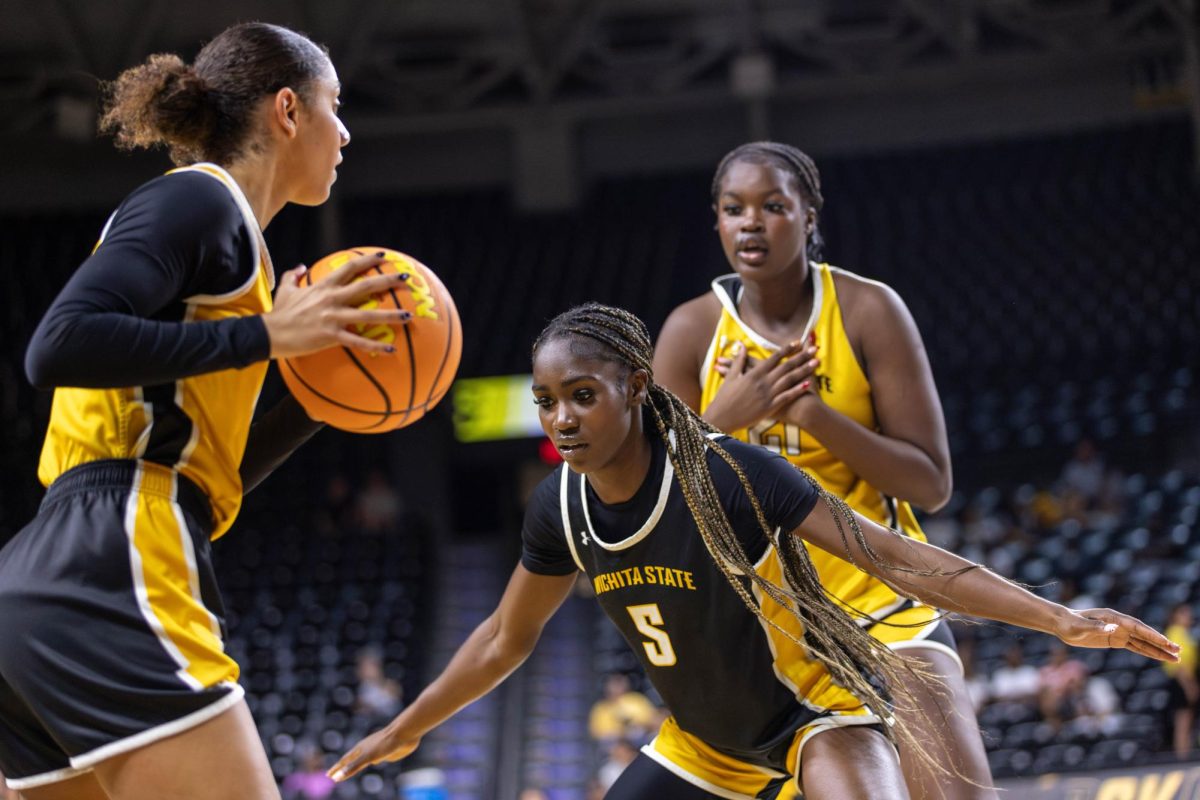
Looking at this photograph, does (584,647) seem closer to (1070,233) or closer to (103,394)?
(1070,233)

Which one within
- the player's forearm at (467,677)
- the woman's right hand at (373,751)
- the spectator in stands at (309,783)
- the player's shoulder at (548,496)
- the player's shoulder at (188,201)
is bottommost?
the spectator in stands at (309,783)

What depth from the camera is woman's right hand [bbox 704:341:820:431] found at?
129 inches

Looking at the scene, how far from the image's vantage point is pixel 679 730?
3.13 meters

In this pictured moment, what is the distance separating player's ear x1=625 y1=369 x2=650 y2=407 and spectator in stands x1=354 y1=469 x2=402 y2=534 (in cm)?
995

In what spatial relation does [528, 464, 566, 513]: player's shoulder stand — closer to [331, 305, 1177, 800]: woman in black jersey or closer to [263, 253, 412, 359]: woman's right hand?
[331, 305, 1177, 800]: woman in black jersey

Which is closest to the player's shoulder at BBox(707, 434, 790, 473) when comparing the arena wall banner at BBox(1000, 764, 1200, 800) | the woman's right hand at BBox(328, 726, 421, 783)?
the woman's right hand at BBox(328, 726, 421, 783)

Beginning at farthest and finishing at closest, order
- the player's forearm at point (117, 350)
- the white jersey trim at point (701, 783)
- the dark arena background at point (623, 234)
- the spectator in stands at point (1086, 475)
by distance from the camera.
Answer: the spectator in stands at point (1086, 475), the dark arena background at point (623, 234), the white jersey trim at point (701, 783), the player's forearm at point (117, 350)

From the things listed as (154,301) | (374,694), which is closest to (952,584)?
(154,301)

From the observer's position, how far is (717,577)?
2895 mm

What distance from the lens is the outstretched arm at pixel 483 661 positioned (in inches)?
125

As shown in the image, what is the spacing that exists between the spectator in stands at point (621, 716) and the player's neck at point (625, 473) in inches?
260

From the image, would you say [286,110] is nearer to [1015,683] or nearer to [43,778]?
[43,778]

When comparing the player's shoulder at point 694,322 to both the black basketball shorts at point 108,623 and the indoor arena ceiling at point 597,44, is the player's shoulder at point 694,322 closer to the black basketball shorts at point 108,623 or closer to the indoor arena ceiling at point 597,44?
the black basketball shorts at point 108,623

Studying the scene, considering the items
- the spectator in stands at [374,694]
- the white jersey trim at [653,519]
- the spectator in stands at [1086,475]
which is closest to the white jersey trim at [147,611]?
the white jersey trim at [653,519]
